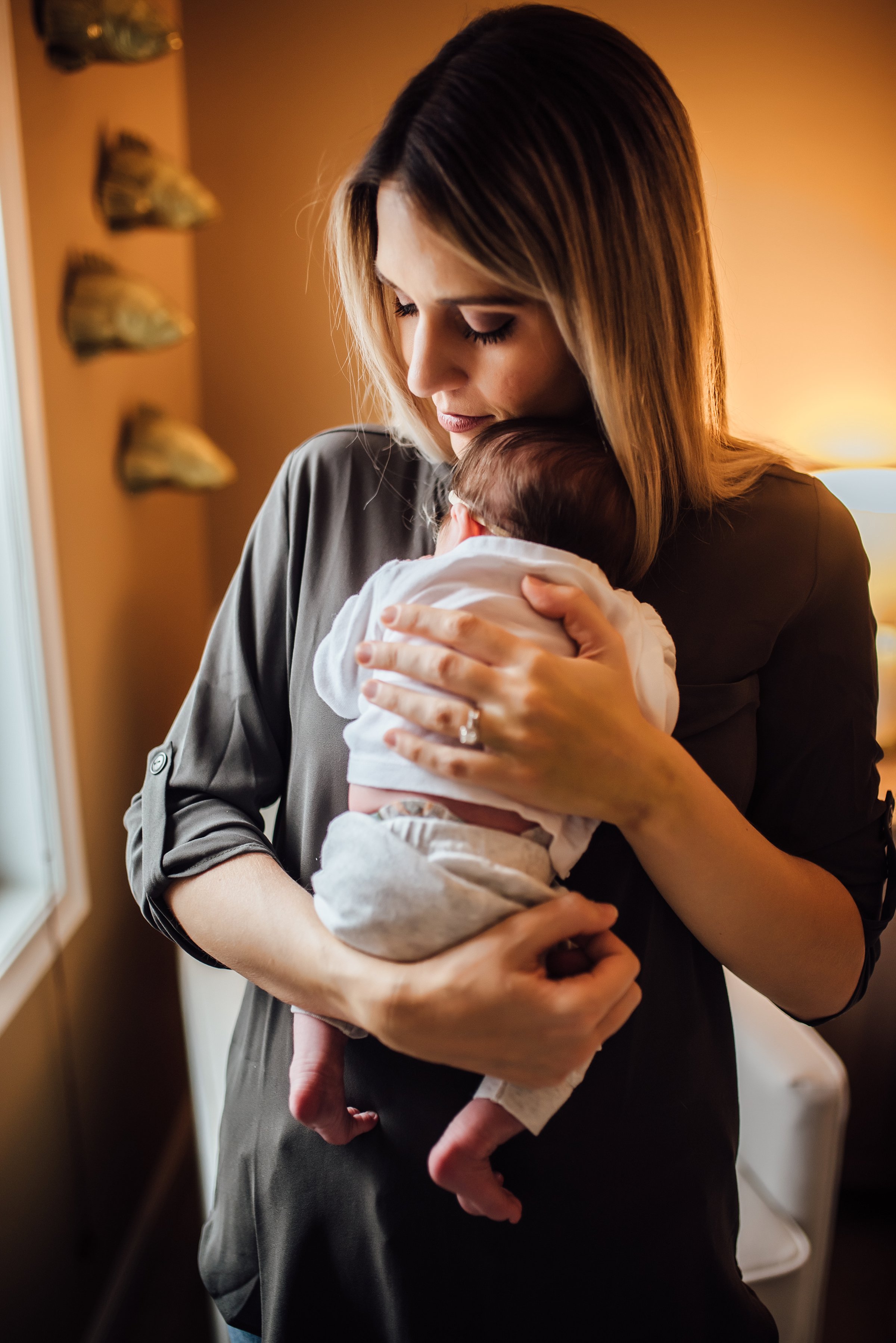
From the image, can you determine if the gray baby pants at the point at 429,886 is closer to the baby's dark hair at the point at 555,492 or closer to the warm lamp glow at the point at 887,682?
the baby's dark hair at the point at 555,492

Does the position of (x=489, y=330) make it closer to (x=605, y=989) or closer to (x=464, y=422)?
(x=464, y=422)

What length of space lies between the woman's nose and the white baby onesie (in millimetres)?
170

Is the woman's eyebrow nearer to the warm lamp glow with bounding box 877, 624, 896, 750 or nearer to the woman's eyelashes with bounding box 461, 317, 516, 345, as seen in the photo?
the woman's eyelashes with bounding box 461, 317, 516, 345

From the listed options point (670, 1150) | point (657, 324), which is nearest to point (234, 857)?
point (670, 1150)

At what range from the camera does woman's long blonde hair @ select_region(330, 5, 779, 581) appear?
0.76 metres

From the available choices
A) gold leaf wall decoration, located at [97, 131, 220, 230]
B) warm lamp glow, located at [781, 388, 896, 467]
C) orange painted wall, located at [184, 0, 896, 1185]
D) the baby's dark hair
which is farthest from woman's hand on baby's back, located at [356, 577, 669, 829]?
warm lamp glow, located at [781, 388, 896, 467]

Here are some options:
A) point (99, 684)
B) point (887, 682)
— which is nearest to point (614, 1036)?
Answer: point (99, 684)

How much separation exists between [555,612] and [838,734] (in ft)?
1.07

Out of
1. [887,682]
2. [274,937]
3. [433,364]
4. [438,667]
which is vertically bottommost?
[887,682]

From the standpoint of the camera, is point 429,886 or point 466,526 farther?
point 466,526

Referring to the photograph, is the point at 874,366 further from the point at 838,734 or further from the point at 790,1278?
Result: the point at 790,1278

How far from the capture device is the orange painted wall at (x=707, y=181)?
6.40 feet

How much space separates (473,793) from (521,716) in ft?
0.27

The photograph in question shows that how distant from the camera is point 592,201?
76 centimetres
